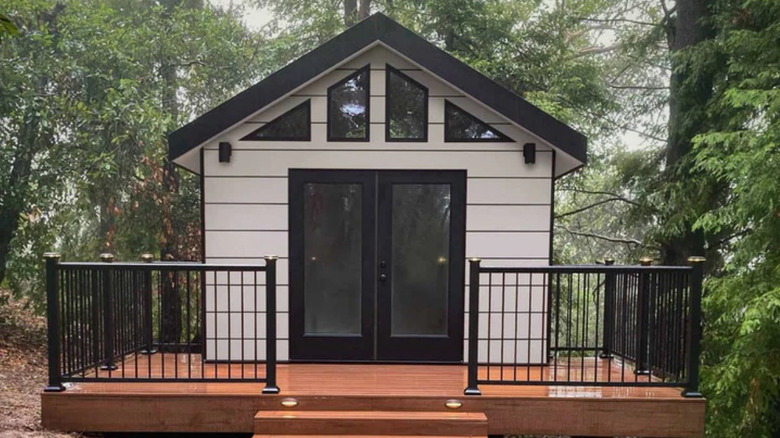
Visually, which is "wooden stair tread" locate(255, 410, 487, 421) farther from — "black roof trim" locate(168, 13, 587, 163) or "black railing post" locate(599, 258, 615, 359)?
"black roof trim" locate(168, 13, 587, 163)

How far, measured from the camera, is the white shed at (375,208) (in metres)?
5.15

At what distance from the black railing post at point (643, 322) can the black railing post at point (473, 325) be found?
4.89ft

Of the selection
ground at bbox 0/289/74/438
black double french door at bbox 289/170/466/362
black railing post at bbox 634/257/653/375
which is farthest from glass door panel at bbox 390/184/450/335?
ground at bbox 0/289/74/438

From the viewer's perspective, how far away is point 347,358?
5180mm

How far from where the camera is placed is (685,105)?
843 centimetres

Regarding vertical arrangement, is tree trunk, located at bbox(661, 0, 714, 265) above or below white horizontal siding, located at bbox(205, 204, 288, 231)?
above

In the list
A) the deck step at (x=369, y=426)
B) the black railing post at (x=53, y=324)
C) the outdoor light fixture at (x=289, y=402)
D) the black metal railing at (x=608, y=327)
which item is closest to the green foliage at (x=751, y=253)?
the black metal railing at (x=608, y=327)

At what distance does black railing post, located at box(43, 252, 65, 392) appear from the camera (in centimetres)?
409

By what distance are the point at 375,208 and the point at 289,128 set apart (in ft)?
3.61

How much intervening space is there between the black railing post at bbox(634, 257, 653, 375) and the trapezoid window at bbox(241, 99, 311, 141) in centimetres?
322

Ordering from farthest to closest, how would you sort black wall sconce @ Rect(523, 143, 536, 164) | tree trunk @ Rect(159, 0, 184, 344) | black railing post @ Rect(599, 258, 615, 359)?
tree trunk @ Rect(159, 0, 184, 344), black railing post @ Rect(599, 258, 615, 359), black wall sconce @ Rect(523, 143, 536, 164)

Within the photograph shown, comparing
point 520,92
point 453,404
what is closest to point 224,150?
point 453,404

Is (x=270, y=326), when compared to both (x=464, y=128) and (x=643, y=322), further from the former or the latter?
(x=643, y=322)

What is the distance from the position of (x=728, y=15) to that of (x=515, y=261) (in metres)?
5.35
